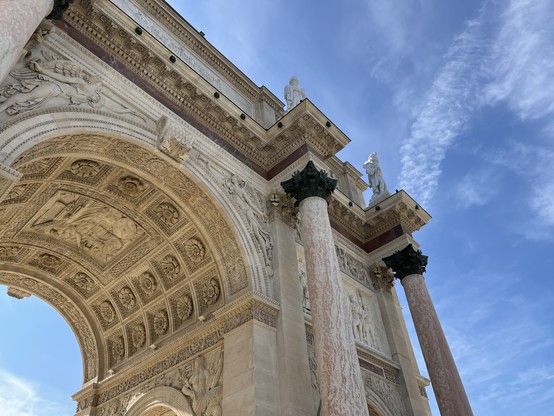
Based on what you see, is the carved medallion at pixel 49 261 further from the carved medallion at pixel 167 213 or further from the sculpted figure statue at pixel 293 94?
the sculpted figure statue at pixel 293 94

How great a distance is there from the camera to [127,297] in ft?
40.8

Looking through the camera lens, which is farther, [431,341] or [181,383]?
[431,341]

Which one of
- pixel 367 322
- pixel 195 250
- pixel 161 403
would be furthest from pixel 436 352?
pixel 161 403

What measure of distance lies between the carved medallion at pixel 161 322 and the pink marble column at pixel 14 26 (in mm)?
7357

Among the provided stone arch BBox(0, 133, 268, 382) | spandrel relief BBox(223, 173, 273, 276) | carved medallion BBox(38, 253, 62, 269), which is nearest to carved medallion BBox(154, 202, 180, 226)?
stone arch BBox(0, 133, 268, 382)

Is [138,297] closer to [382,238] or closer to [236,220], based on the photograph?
[236,220]

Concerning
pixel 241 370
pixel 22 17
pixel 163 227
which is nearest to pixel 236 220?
pixel 163 227

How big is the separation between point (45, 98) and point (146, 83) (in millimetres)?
2673

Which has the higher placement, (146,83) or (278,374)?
(146,83)

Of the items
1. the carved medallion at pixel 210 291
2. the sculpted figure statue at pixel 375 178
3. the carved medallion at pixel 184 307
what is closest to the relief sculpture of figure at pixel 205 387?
the carved medallion at pixel 210 291

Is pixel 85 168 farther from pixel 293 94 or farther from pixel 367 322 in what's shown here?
pixel 367 322

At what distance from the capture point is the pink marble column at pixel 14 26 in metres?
5.41

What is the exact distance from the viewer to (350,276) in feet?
43.5

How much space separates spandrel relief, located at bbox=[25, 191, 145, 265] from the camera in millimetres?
10664
